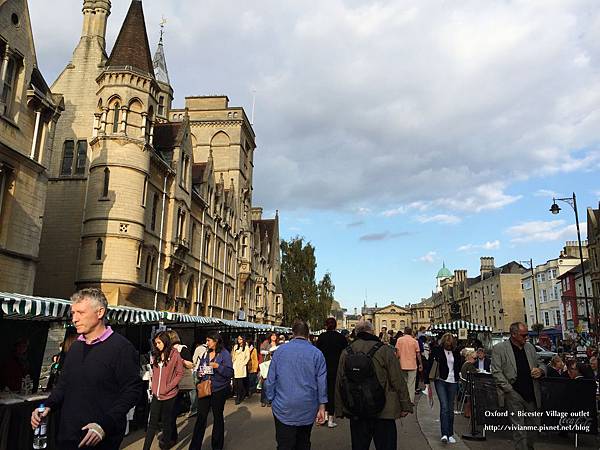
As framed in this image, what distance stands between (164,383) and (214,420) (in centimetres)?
123

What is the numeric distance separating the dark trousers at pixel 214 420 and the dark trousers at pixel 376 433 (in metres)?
2.99

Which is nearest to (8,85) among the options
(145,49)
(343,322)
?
(145,49)

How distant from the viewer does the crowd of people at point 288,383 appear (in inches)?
148

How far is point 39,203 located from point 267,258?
1787 inches

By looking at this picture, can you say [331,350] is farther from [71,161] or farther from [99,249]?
[71,161]

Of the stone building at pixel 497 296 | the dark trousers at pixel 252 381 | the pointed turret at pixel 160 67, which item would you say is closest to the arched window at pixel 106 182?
the dark trousers at pixel 252 381

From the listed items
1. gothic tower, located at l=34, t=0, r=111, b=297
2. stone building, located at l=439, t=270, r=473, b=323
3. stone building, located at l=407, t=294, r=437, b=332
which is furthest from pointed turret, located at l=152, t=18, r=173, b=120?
stone building, located at l=407, t=294, r=437, b=332

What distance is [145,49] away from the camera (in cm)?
2555

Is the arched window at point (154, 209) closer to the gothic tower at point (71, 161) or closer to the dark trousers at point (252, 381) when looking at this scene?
the gothic tower at point (71, 161)

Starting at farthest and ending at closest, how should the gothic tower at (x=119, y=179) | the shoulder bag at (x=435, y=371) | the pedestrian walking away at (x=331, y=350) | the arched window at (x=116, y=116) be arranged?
the arched window at (x=116, y=116), the gothic tower at (x=119, y=179), the pedestrian walking away at (x=331, y=350), the shoulder bag at (x=435, y=371)

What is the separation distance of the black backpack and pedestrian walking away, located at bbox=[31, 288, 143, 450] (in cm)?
259

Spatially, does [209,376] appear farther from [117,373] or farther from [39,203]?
[39,203]

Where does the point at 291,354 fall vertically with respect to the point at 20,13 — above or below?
below

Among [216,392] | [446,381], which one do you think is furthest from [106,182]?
[446,381]
